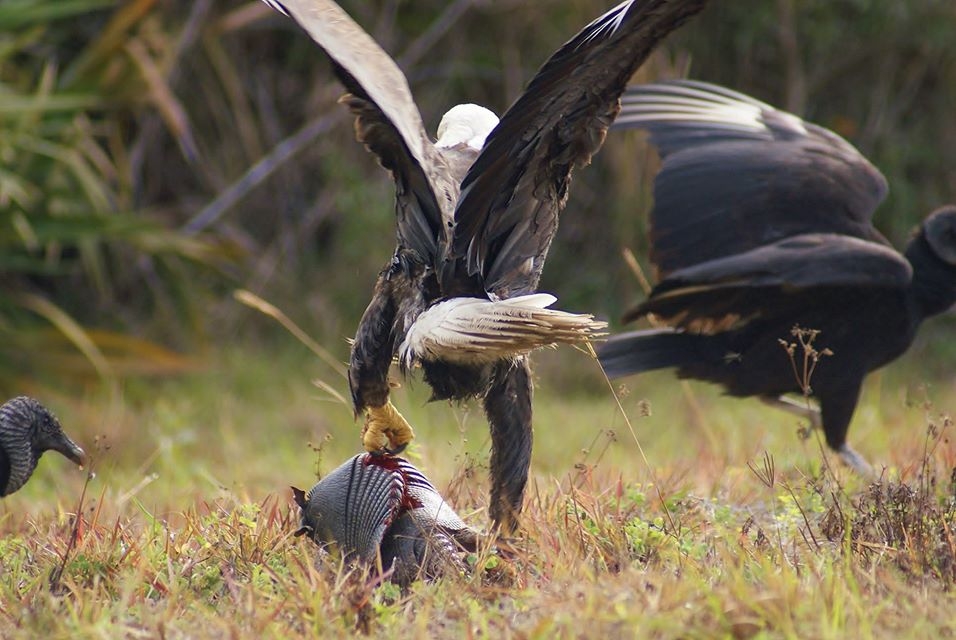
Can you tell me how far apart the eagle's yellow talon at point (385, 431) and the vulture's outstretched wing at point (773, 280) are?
2.99 ft

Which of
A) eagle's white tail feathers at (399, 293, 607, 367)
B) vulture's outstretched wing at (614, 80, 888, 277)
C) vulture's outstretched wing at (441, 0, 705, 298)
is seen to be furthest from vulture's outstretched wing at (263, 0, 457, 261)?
vulture's outstretched wing at (614, 80, 888, 277)

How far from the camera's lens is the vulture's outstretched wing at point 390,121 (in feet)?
10.2

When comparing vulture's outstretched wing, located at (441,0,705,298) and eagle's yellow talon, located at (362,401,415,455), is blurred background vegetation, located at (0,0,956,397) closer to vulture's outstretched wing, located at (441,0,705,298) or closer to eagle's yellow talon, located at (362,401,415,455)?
eagle's yellow talon, located at (362,401,415,455)

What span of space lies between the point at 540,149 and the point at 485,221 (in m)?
0.23

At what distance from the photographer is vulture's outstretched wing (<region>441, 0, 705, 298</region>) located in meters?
2.79

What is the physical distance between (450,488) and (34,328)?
329cm

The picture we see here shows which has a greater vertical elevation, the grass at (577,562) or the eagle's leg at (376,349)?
the eagle's leg at (376,349)

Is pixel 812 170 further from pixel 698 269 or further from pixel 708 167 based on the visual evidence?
pixel 698 269

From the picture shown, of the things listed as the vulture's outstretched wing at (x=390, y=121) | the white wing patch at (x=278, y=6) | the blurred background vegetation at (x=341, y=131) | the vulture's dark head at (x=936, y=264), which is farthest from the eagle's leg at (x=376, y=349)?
the blurred background vegetation at (x=341, y=131)

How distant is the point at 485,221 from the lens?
126 inches

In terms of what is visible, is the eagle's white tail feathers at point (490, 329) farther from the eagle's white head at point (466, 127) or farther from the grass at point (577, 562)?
the eagle's white head at point (466, 127)

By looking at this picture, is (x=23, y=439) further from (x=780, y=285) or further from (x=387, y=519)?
(x=780, y=285)

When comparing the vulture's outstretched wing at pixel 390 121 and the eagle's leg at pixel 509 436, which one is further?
the eagle's leg at pixel 509 436

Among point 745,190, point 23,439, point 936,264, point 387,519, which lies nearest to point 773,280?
point 745,190
